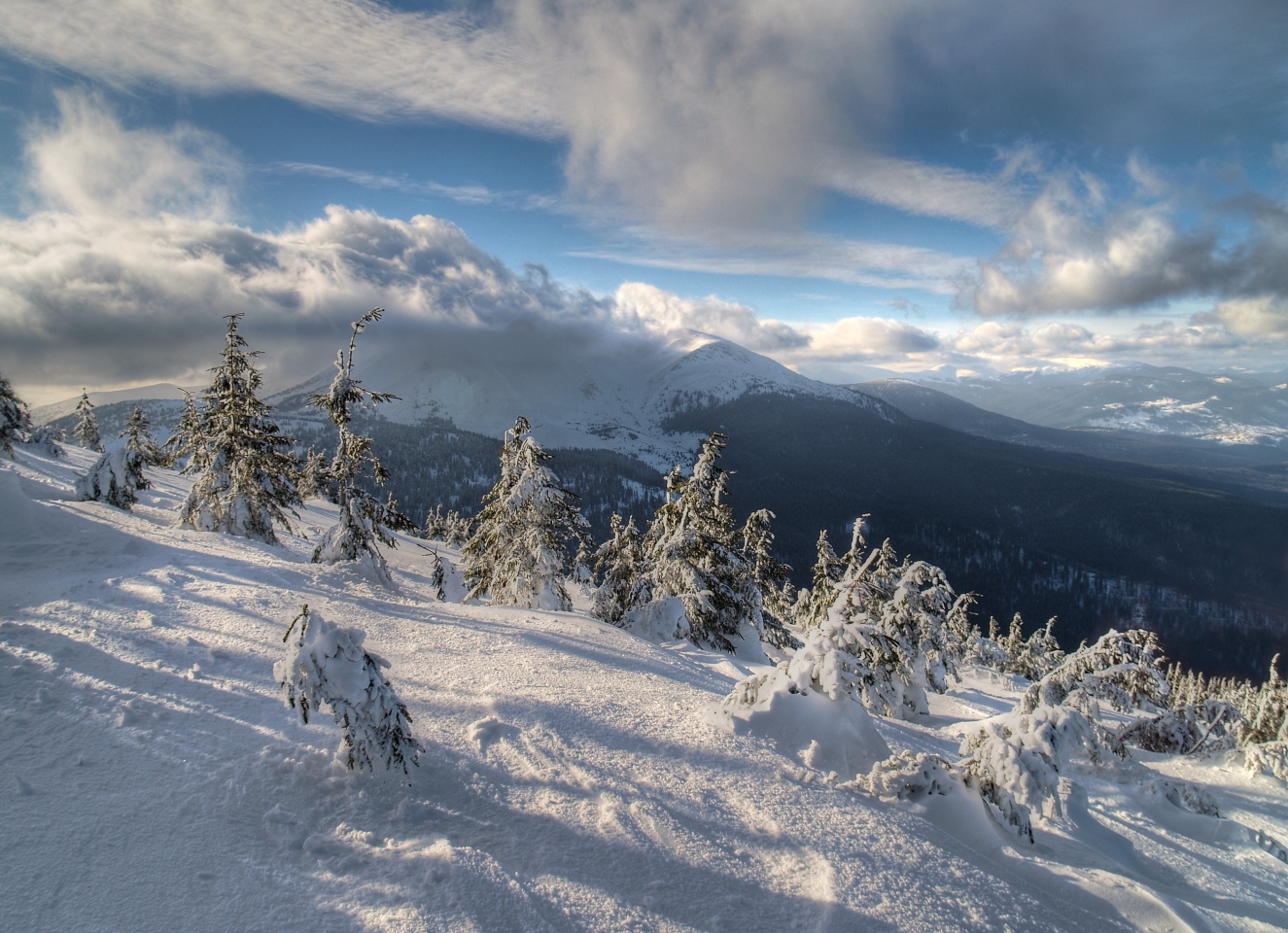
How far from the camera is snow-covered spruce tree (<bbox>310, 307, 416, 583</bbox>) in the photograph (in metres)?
15.5

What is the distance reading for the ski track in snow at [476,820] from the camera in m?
4.02

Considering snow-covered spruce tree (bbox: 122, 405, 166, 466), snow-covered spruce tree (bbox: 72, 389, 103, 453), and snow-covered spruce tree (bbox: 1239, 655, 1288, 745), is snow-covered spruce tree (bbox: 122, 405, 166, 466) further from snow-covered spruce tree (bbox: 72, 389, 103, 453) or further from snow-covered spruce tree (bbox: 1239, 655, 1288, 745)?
snow-covered spruce tree (bbox: 1239, 655, 1288, 745)

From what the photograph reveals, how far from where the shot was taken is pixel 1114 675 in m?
13.2

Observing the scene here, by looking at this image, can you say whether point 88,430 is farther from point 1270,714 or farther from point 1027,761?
point 1270,714

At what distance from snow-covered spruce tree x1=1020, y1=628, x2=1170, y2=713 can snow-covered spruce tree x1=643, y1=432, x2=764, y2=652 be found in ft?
29.6

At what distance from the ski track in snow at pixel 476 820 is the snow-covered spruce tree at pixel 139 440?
10.9 metres

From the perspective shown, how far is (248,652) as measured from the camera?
7.73m

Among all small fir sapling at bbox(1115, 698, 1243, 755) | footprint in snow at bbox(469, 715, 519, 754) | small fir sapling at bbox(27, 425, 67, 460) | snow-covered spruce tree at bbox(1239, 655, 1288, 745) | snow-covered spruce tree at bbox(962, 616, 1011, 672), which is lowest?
snow-covered spruce tree at bbox(962, 616, 1011, 672)

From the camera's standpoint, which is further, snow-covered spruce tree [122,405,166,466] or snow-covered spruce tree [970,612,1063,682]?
snow-covered spruce tree [970,612,1063,682]

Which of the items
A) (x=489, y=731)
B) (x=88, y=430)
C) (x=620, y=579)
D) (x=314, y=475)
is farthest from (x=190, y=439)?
(x=88, y=430)

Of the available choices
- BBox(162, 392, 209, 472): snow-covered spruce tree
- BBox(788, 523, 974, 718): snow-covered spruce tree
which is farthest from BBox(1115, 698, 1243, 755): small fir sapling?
BBox(162, 392, 209, 472): snow-covered spruce tree

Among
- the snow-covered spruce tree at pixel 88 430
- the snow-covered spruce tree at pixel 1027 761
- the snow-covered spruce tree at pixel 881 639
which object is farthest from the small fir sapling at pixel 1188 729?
the snow-covered spruce tree at pixel 88 430

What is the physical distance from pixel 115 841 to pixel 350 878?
1909mm

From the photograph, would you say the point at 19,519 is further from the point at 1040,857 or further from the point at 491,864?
the point at 1040,857
